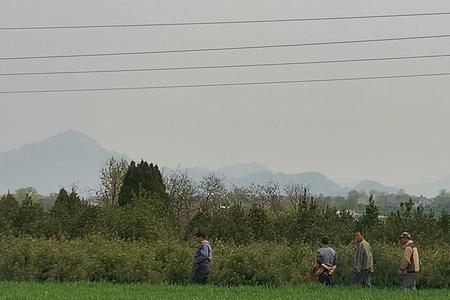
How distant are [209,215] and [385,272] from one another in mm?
9247

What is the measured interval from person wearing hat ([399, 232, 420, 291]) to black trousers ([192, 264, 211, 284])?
5.70m

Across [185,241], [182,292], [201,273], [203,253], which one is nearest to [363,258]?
[203,253]

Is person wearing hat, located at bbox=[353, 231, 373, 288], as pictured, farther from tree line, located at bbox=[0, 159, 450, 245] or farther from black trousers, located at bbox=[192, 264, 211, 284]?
tree line, located at bbox=[0, 159, 450, 245]

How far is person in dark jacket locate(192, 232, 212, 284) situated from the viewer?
24.0m

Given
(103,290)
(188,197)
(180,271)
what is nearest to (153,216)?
(180,271)

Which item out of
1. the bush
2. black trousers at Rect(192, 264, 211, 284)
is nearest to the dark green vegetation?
the bush

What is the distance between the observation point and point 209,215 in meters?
33.2

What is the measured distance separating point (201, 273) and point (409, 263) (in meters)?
6.12

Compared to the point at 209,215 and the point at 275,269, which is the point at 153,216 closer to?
the point at 209,215

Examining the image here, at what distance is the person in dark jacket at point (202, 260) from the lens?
2402 centimetres

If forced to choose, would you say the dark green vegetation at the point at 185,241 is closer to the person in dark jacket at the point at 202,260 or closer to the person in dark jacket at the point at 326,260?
the person in dark jacket at the point at 202,260

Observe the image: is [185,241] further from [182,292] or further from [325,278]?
[182,292]

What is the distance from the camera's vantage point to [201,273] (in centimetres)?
2469

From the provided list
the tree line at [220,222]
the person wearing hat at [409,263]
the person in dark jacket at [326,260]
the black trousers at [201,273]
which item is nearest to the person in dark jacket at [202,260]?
the black trousers at [201,273]
